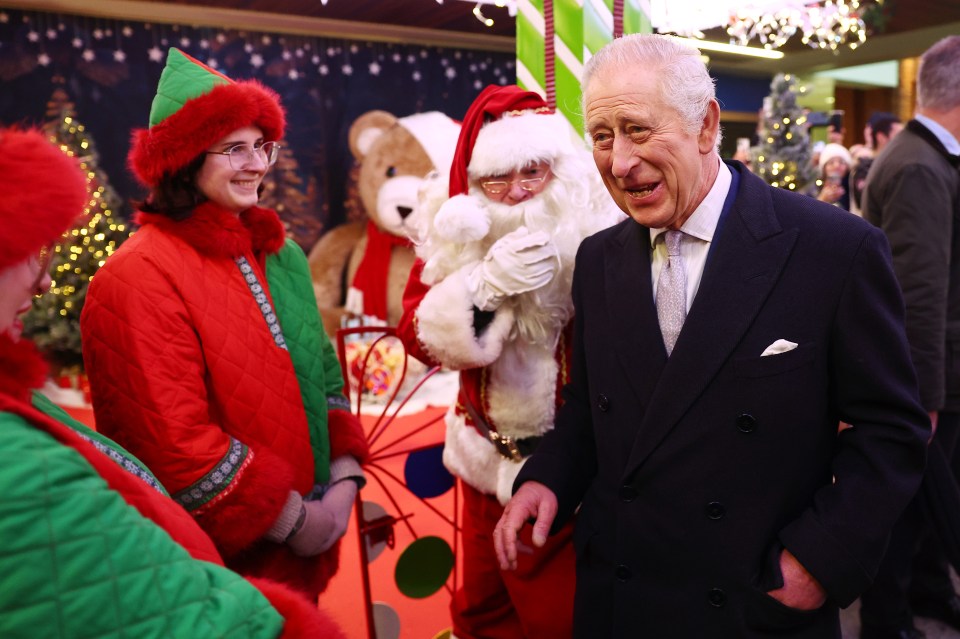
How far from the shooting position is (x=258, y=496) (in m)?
1.55

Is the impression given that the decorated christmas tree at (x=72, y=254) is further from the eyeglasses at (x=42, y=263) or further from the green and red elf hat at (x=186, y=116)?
the eyeglasses at (x=42, y=263)

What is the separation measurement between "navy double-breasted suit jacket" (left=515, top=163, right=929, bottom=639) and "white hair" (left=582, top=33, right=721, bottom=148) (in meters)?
0.18

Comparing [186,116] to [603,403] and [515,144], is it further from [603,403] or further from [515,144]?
[603,403]

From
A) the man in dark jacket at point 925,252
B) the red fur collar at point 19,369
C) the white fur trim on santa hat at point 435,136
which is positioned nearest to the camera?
the red fur collar at point 19,369

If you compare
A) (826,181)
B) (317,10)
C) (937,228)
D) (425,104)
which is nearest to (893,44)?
(826,181)

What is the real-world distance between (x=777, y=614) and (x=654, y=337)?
51 centimetres

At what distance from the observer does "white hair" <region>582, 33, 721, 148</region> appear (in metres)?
1.29

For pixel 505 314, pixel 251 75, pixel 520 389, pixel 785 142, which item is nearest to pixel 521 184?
pixel 505 314

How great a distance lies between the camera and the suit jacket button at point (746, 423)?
1248 millimetres

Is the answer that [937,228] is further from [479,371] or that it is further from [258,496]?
[258,496]

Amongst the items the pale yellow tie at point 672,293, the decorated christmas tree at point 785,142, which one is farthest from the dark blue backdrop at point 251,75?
the pale yellow tie at point 672,293

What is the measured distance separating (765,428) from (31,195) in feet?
3.75

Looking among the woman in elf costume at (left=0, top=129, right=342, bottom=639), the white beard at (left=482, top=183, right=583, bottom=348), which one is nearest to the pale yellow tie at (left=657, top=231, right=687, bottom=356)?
the white beard at (left=482, top=183, right=583, bottom=348)

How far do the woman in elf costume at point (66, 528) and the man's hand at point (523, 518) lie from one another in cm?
48
